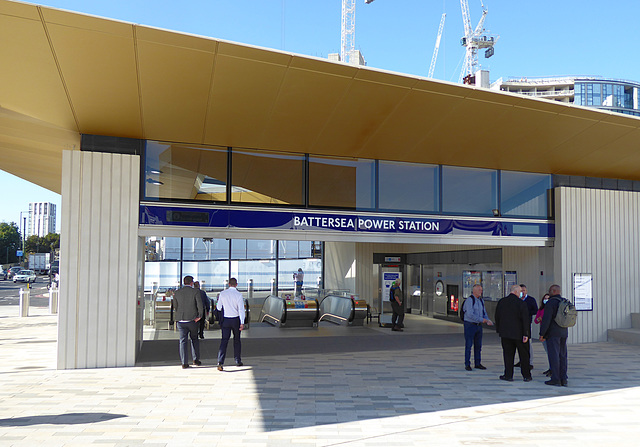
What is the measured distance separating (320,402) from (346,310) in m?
9.59

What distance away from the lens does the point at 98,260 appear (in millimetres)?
8883

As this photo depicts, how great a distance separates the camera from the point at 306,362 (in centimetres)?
946

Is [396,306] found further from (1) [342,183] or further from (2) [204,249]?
(2) [204,249]

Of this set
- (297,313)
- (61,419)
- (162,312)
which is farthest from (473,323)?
(162,312)

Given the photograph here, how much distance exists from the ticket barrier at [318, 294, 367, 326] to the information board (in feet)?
19.6

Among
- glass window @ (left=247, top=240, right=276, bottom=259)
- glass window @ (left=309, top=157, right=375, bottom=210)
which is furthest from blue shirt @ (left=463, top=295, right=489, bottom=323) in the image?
glass window @ (left=247, top=240, right=276, bottom=259)

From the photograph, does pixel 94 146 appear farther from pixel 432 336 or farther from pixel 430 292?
pixel 430 292

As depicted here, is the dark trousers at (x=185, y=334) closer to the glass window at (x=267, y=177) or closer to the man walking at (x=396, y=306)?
the glass window at (x=267, y=177)

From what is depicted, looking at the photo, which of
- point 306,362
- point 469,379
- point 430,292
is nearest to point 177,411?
point 306,362

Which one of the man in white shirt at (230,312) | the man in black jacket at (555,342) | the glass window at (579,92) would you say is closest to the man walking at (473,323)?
the man in black jacket at (555,342)

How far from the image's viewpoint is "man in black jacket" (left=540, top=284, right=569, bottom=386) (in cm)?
777

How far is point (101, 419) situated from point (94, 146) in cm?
507

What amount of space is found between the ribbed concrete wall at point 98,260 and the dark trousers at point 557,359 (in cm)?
669

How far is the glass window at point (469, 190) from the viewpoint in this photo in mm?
11734
